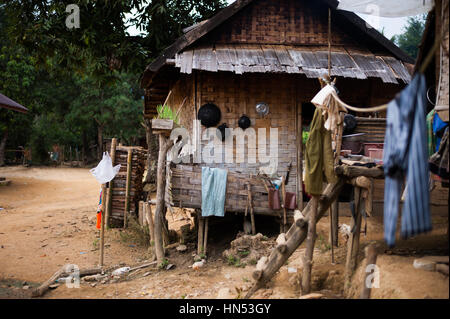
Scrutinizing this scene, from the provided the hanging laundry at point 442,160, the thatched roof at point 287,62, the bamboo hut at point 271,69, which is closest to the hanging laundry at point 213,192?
the bamboo hut at point 271,69

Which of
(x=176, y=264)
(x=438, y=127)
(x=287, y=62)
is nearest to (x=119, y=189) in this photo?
(x=176, y=264)

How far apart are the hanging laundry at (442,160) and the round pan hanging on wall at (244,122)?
4284mm

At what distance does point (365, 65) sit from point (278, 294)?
546 centimetres

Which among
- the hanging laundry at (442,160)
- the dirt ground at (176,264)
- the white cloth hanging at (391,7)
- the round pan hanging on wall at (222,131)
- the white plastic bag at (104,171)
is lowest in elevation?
the dirt ground at (176,264)

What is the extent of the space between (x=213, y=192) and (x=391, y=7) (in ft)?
16.8

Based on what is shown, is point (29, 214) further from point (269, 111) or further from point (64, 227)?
point (269, 111)

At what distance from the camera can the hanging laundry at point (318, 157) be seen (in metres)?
4.37

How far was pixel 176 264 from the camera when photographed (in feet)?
21.8

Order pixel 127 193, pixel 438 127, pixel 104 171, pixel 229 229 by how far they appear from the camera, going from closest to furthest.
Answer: pixel 438 127
pixel 104 171
pixel 229 229
pixel 127 193

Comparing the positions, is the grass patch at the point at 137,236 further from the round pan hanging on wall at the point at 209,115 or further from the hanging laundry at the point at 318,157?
the hanging laundry at the point at 318,157

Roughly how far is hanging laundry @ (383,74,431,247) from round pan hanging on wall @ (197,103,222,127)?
499 cm

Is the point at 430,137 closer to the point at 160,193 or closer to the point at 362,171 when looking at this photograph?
the point at 362,171

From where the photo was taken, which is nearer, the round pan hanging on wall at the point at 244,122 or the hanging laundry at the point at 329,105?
the hanging laundry at the point at 329,105
